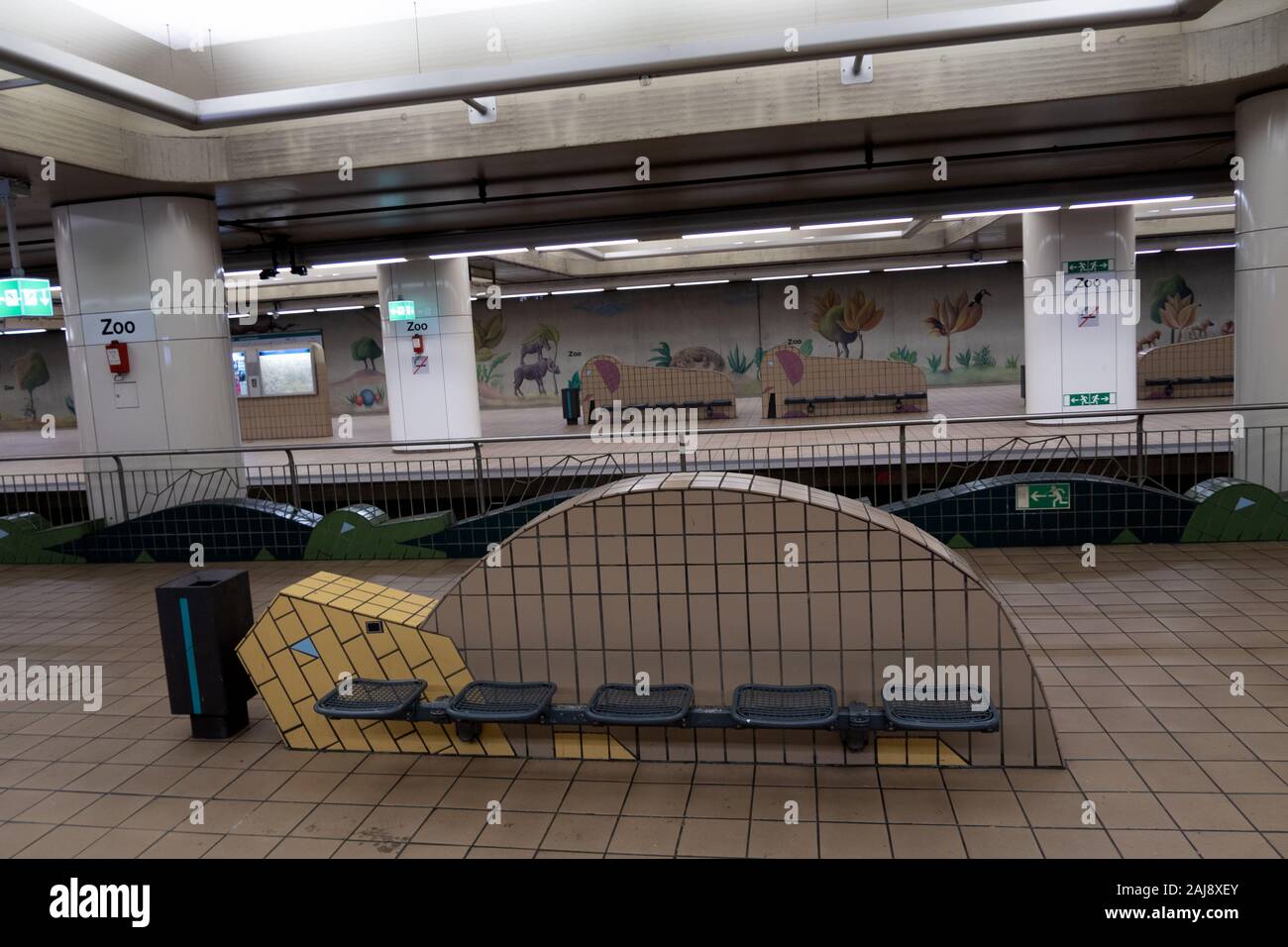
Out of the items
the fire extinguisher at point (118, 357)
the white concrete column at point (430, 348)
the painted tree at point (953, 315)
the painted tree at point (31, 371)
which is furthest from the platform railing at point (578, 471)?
the painted tree at point (31, 371)

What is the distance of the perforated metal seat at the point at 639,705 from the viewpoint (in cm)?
401

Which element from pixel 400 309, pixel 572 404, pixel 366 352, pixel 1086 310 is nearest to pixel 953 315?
pixel 572 404

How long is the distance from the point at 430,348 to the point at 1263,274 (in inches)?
415

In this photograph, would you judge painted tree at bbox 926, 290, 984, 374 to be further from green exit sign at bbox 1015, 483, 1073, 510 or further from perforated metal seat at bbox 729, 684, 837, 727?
perforated metal seat at bbox 729, 684, 837, 727

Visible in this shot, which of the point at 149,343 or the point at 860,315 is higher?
the point at 860,315

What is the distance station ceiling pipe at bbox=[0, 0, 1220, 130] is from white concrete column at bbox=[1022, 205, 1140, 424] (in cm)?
661

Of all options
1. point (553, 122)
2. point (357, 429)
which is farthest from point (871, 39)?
point (357, 429)

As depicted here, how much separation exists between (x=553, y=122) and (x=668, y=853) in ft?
21.7

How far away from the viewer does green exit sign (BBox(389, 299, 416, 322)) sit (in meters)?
14.0

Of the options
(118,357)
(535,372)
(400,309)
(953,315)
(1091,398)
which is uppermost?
(400,309)

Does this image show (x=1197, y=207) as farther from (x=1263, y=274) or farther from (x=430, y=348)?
(x=430, y=348)

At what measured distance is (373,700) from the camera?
4.44 m

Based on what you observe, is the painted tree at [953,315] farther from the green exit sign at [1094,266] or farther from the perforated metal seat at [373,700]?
the perforated metal seat at [373,700]

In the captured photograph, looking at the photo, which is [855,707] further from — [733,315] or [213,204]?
[733,315]
